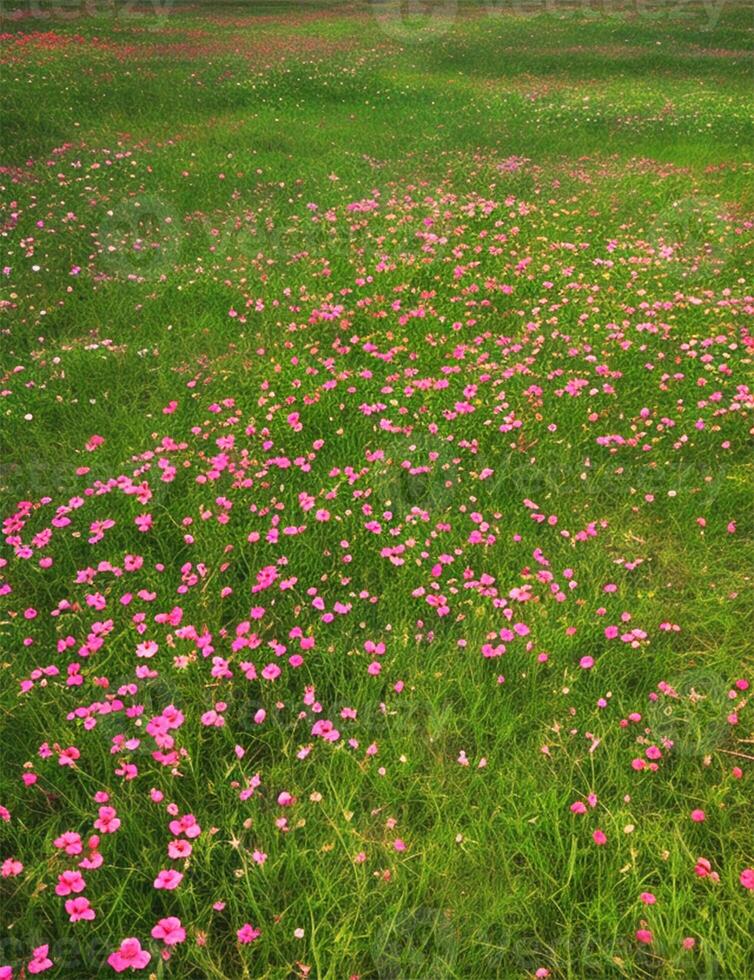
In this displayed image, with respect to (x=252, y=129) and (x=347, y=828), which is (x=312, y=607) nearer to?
(x=347, y=828)

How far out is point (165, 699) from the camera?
11.5 ft

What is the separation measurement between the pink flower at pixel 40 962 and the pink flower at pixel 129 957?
0.21 m

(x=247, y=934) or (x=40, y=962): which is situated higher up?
(x=40, y=962)

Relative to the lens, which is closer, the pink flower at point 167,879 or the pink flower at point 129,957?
the pink flower at point 129,957

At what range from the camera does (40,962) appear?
2416mm

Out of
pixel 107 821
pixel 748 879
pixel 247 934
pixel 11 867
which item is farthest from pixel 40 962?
pixel 748 879

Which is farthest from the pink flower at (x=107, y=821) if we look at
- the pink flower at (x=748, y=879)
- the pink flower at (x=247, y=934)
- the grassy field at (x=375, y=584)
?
the pink flower at (x=748, y=879)

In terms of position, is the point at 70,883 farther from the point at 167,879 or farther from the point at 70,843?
the point at 167,879

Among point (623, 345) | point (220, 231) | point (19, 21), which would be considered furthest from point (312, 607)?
point (19, 21)

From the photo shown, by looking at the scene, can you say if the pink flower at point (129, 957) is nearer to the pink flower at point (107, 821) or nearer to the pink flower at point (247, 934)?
the pink flower at point (247, 934)

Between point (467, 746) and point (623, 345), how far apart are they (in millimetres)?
4529

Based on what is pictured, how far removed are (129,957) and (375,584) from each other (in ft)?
7.59

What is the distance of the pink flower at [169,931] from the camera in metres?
2.49

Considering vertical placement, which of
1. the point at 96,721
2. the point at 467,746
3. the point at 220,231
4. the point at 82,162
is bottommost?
the point at 467,746
